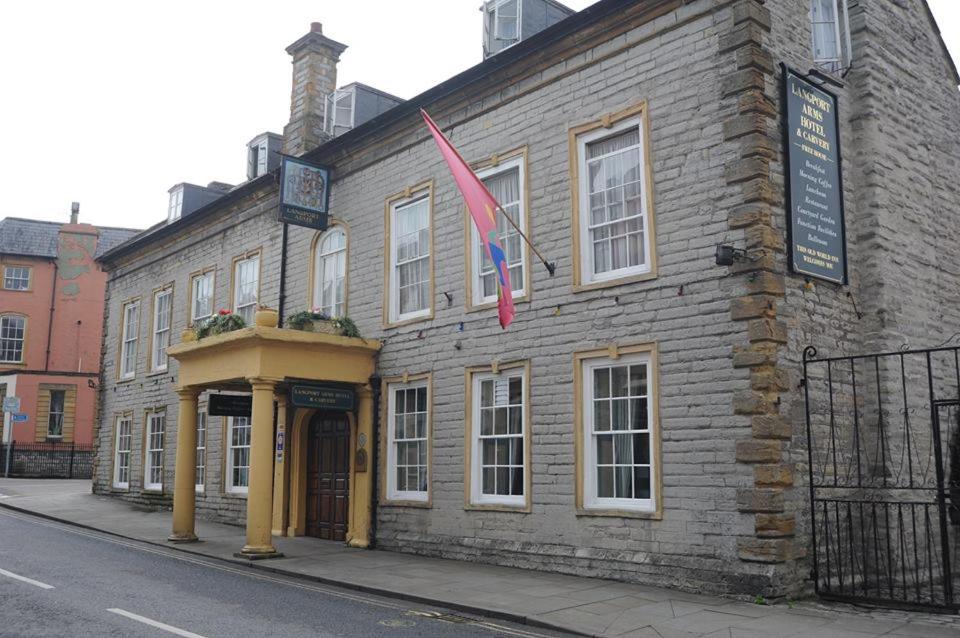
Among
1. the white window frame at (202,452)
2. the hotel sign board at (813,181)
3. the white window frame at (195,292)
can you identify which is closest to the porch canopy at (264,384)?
the white window frame at (202,452)

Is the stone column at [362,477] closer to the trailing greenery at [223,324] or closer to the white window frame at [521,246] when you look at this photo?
the trailing greenery at [223,324]

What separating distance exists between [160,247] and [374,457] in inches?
458

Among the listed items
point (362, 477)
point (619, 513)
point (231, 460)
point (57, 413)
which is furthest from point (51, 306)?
point (619, 513)

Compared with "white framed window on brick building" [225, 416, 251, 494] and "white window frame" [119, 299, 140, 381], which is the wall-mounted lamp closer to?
"white framed window on brick building" [225, 416, 251, 494]

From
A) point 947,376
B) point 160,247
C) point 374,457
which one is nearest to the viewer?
point 947,376

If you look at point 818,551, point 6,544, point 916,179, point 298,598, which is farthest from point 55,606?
point 916,179

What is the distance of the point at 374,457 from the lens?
593 inches

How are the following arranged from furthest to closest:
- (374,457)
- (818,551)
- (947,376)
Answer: (374,457) → (947,376) → (818,551)

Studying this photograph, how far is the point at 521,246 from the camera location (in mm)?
13062

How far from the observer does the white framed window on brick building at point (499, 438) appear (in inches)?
491

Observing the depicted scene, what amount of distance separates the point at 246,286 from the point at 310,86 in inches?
190

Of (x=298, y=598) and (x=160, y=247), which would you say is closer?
(x=298, y=598)

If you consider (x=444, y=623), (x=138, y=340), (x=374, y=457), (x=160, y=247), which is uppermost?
(x=160, y=247)

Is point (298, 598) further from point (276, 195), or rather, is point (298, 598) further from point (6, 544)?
point (276, 195)
